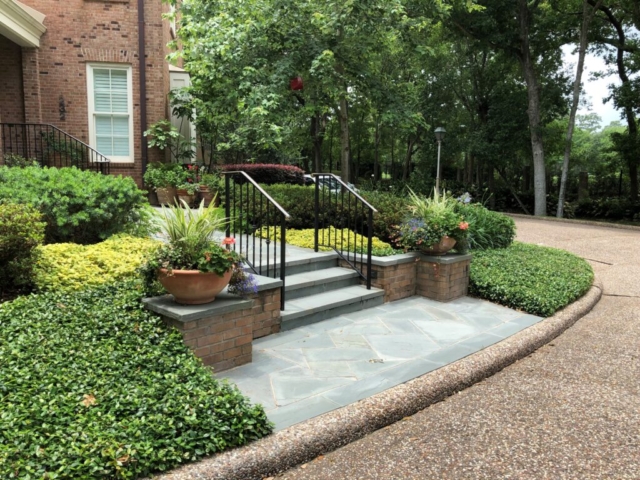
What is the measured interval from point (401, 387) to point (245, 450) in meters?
1.24

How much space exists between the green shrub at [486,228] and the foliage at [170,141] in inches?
244

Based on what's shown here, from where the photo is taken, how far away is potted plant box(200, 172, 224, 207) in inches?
371

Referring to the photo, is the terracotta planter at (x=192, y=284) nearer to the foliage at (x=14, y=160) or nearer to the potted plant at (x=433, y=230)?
the potted plant at (x=433, y=230)

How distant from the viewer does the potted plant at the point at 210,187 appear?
942cm

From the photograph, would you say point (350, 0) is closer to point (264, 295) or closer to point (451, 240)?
point (451, 240)

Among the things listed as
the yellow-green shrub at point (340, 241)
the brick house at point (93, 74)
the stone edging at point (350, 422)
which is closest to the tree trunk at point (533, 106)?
the brick house at point (93, 74)

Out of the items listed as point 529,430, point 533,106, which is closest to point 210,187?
point 529,430

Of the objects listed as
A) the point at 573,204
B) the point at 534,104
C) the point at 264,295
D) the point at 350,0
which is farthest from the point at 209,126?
the point at 573,204

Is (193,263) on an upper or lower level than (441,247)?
upper

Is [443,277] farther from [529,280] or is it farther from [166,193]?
[166,193]

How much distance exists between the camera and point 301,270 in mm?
5418

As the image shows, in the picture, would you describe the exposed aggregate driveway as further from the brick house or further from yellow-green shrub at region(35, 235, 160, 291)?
the brick house

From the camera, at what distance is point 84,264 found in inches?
171

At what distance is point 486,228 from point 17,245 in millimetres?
6505
